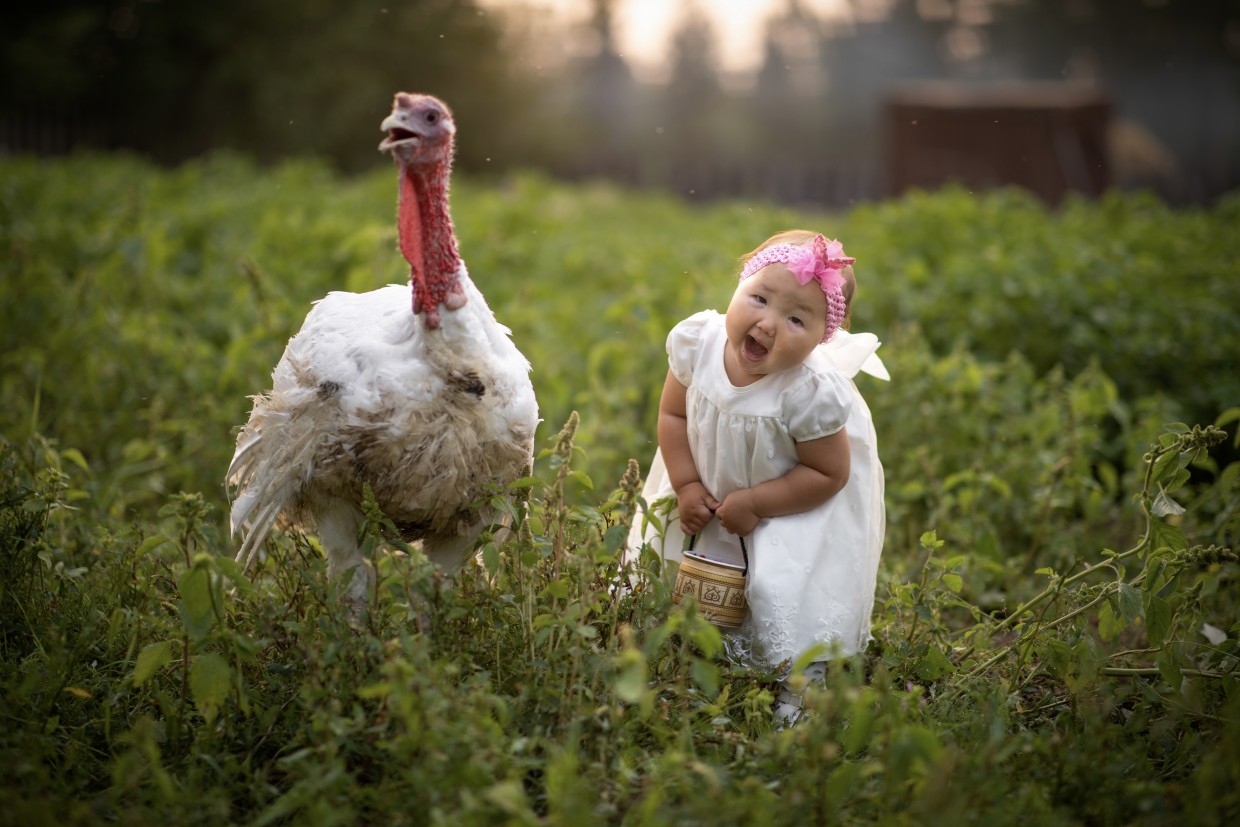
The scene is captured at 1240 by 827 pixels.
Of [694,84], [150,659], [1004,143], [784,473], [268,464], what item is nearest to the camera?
[150,659]

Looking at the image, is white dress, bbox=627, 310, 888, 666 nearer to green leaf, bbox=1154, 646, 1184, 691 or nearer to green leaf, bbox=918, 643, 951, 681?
green leaf, bbox=918, 643, 951, 681

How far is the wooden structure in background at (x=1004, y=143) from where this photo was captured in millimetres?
14023

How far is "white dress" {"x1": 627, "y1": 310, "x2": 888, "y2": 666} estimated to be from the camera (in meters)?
2.79

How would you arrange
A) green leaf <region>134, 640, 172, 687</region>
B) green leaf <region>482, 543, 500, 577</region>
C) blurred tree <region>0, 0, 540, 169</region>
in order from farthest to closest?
1. blurred tree <region>0, 0, 540, 169</region>
2. green leaf <region>482, 543, 500, 577</region>
3. green leaf <region>134, 640, 172, 687</region>

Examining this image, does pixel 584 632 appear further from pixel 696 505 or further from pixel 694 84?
pixel 694 84

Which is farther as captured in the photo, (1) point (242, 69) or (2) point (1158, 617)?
(1) point (242, 69)

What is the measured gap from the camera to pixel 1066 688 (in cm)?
304

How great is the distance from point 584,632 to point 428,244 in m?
1.00

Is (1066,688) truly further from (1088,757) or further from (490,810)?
(490,810)

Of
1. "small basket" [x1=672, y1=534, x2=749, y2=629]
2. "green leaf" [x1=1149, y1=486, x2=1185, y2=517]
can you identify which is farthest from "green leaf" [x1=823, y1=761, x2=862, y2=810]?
"green leaf" [x1=1149, y1=486, x2=1185, y2=517]

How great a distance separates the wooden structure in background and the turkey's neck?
12509mm

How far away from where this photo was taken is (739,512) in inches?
112

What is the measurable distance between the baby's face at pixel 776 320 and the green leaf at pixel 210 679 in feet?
4.71

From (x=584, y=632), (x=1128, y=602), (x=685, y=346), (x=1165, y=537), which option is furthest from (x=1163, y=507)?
(x=584, y=632)
